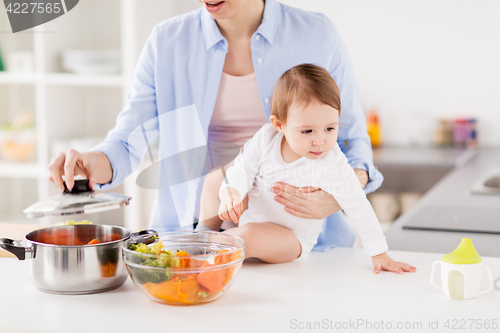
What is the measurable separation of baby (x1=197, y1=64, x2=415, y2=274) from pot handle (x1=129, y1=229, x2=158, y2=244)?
0.43 feet

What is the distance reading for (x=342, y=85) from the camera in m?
1.25

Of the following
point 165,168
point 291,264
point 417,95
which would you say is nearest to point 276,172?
point 291,264

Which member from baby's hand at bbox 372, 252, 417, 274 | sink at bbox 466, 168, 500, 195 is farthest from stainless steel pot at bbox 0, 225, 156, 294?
sink at bbox 466, 168, 500, 195

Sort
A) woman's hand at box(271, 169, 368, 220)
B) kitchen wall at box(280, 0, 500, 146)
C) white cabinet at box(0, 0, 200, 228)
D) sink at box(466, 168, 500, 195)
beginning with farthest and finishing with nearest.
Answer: kitchen wall at box(280, 0, 500, 146), white cabinet at box(0, 0, 200, 228), sink at box(466, 168, 500, 195), woman's hand at box(271, 169, 368, 220)

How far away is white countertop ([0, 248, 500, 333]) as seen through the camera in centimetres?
77

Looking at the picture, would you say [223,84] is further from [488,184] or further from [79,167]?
[488,184]

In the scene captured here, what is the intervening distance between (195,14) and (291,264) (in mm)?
689

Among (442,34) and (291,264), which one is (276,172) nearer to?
(291,264)

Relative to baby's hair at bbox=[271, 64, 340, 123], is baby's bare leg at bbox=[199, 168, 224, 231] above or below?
below

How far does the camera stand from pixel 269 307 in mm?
840

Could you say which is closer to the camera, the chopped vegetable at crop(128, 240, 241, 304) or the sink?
the chopped vegetable at crop(128, 240, 241, 304)

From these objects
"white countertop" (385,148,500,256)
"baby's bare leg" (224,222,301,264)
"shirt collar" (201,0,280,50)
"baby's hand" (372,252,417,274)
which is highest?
"shirt collar" (201,0,280,50)

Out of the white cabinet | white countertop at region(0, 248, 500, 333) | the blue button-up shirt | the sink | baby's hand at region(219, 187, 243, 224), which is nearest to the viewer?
white countertop at region(0, 248, 500, 333)

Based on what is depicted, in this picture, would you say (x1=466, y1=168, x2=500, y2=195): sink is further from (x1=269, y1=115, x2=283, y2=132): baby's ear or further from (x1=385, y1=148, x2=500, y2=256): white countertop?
(x1=269, y1=115, x2=283, y2=132): baby's ear
